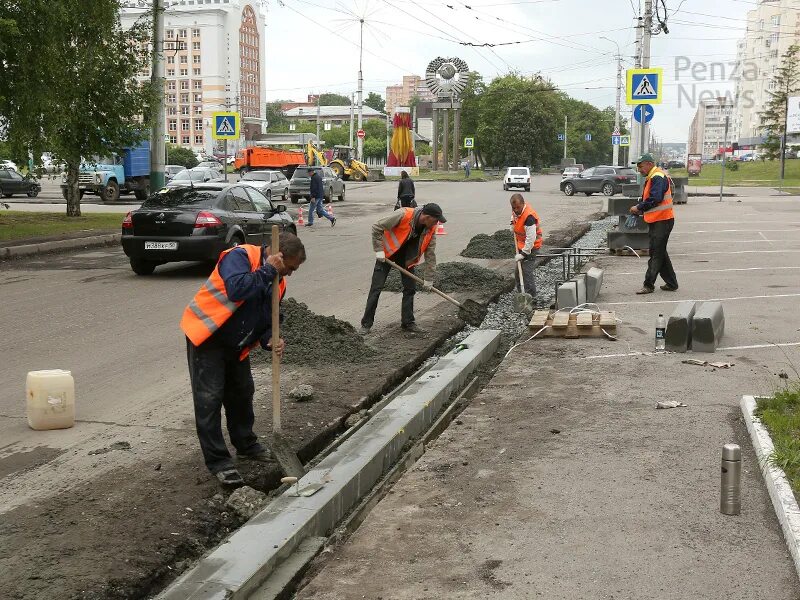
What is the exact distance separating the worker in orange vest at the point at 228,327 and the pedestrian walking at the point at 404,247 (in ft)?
14.6

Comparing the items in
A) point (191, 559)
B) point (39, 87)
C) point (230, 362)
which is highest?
point (39, 87)

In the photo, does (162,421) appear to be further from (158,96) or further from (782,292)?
(158,96)

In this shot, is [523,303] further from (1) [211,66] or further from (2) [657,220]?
(1) [211,66]

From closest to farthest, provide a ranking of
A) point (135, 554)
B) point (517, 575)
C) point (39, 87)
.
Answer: point (517, 575) → point (135, 554) → point (39, 87)

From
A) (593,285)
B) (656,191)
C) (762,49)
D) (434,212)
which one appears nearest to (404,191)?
(656,191)

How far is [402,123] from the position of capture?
73.4m

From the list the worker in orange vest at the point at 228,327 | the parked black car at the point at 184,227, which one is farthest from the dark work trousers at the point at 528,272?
the worker in orange vest at the point at 228,327

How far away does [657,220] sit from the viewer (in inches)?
504

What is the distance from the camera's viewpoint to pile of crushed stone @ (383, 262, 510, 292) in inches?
534

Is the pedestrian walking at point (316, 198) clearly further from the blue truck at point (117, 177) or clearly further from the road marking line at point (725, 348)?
the road marking line at point (725, 348)

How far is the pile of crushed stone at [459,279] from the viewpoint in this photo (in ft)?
44.5

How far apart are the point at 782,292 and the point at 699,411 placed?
6.93 metres

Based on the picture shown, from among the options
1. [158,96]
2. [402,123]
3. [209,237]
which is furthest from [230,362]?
[402,123]

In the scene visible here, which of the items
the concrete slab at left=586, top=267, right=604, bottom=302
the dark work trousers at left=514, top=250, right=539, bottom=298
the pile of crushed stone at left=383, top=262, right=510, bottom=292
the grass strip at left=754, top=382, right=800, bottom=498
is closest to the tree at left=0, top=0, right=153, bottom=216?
the pile of crushed stone at left=383, top=262, right=510, bottom=292
